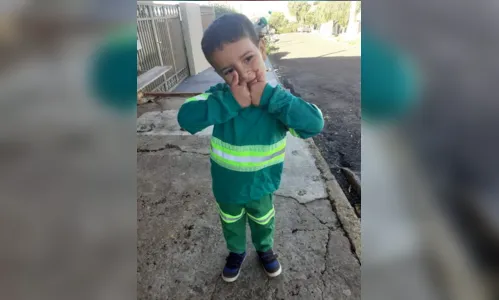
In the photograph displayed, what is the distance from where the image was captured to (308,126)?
114 centimetres

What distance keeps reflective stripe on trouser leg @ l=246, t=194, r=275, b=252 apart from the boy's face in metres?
0.60

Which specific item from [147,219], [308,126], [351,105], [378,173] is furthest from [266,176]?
[351,105]

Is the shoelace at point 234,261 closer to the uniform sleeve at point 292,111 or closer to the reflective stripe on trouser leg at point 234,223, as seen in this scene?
the reflective stripe on trouser leg at point 234,223

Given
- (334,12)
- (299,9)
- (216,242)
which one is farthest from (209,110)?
(334,12)

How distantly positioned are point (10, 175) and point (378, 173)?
50cm

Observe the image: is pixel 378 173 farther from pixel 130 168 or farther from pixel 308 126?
pixel 308 126

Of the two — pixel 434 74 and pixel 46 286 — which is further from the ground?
pixel 434 74

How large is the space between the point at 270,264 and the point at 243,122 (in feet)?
2.71

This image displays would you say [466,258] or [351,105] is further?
[351,105]

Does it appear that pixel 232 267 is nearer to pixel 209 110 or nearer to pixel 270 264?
pixel 270 264

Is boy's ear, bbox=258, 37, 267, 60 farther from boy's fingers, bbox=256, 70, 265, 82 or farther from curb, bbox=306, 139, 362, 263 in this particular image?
curb, bbox=306, 139, 362, 263

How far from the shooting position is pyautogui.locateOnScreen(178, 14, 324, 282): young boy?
1042mm

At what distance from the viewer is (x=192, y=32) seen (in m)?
6.89

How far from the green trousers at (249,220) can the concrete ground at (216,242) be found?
0.62 feet
